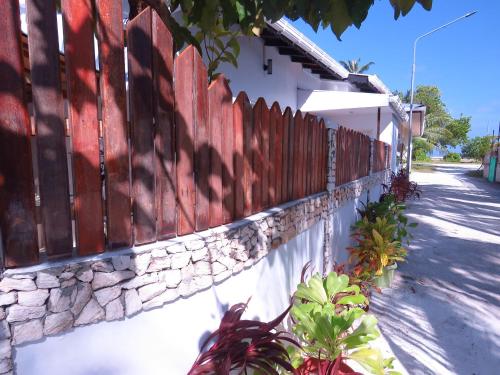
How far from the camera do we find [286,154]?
289 cm

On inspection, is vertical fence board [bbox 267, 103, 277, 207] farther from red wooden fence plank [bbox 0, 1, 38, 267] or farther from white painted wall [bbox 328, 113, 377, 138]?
white painted wall [bbox 328, 113, 377, 138]

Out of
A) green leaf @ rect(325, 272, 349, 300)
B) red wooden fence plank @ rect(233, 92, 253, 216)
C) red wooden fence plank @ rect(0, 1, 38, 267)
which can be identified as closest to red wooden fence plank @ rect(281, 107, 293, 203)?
red wooden fence plank @ rect(233, 92, 253, 216)

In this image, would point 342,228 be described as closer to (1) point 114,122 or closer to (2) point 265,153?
(2) point 265,153

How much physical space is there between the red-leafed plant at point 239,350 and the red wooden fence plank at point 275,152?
3.41 ft

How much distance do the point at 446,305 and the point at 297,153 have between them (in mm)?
2804

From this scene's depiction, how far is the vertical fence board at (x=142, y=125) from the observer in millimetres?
1467

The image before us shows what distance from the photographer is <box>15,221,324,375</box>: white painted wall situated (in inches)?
49.0

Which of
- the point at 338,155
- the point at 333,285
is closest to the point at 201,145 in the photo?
the point at 333,285

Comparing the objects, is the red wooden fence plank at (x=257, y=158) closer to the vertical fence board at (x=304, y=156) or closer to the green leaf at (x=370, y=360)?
the vertical fence board at (x=304, y=156)

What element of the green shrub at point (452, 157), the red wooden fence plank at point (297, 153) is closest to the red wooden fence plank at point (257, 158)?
the red wooden fence plank at point (297, 153)

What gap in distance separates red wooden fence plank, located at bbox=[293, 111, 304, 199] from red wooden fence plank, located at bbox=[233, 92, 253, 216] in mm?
846

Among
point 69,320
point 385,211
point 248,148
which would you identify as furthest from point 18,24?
point 385,211

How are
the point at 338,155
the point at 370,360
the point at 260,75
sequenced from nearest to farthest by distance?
1. the point at 370,360
2. the point at 338,155
3. the point at 260,75

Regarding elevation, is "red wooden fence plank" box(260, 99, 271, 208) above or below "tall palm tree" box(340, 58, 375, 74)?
below
